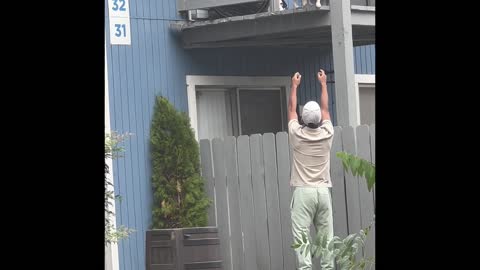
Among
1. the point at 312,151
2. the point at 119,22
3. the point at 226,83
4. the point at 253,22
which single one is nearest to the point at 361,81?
the point at 226,83

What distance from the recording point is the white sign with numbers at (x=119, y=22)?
1062 centimetres

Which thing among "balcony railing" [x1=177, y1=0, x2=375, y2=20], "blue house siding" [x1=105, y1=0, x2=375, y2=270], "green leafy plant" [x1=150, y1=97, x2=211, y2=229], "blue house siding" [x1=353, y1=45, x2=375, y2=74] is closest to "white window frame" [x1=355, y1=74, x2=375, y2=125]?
"blue house siding" [x1=353, y1=45, x2=375, y2=74]

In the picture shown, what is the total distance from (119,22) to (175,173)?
1.95 m

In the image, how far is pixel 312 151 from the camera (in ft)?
33.5

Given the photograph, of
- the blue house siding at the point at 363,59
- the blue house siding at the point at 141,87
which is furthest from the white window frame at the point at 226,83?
the blue house siding at the point at 363,59

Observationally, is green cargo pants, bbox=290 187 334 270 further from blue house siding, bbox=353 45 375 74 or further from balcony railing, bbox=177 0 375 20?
blue house siding, bbox=353 45 375 74

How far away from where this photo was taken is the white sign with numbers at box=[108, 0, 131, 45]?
34.8 ft

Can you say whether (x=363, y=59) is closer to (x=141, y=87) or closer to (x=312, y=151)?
(x=141, y=87)

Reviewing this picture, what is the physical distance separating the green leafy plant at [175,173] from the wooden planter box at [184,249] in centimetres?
41

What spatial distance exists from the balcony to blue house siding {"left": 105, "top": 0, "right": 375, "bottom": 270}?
226 millimetres
